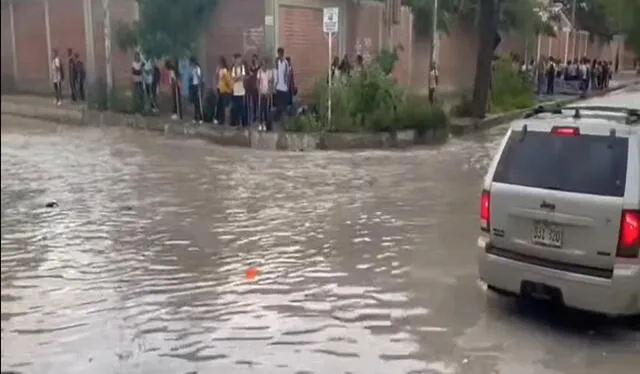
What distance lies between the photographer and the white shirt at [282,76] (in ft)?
65.0

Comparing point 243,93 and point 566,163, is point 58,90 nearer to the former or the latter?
point 243,93

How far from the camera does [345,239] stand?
32.4 ft

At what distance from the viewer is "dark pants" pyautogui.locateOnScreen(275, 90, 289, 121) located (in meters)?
19.9

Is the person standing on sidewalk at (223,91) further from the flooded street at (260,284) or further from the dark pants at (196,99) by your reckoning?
the flooded street at (260,284)

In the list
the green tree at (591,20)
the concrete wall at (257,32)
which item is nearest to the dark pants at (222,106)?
the concrete wall at (257,32)

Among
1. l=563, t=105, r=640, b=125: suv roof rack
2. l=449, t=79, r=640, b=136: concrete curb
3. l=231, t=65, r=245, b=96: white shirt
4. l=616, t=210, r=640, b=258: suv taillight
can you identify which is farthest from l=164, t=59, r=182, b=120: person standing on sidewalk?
l=616, t=210, r=640, b=258: suv taillight

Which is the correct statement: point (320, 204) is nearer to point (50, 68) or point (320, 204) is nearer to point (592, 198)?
point (592, 198)

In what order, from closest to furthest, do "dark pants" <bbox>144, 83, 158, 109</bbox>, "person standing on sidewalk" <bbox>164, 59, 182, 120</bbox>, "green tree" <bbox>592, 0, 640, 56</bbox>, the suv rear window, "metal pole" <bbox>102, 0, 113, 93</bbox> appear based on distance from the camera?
the suv rear window < "person standing on sidewalk" <bbox>164, 59, 182, 120</bbox> < "dark pants" <bbox>144, 83, 158, 109</bbox> < "metal pole" <bbox>102, 0, 113, 93</bbox> < "green tree" <bbox>592, 0, 640, 56</bbox>

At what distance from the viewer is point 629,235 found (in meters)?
6.05

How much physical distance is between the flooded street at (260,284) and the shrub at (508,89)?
15.8 m

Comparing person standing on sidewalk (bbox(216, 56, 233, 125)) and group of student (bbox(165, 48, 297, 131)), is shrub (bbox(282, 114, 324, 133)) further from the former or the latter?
person standing on sidewalk (bbox(216, 56, 233, 125))

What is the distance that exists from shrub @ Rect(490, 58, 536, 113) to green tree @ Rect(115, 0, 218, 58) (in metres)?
10.9

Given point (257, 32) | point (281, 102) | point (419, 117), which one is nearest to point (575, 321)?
point (419, 117)

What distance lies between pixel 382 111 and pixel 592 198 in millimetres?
13377
